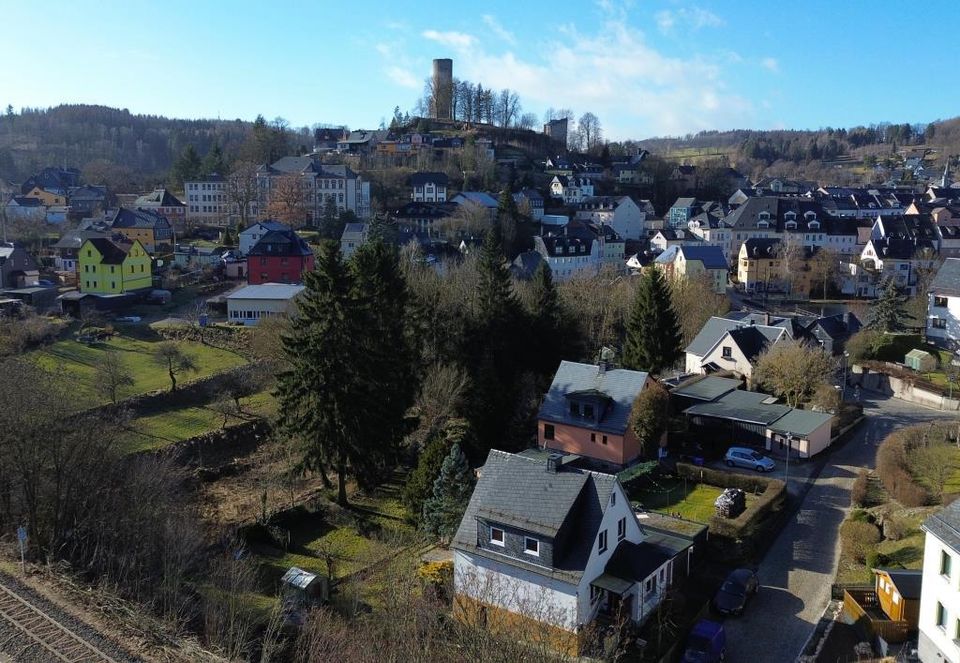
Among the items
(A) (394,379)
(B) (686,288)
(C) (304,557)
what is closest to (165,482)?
(C) (304,557)

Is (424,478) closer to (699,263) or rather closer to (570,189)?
(699,263)

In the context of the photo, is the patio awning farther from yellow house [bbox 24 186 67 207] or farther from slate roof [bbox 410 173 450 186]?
yellow house [bbox 24 186 67 207]

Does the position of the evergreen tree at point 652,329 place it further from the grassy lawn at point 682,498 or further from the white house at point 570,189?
the white house at point 570,189

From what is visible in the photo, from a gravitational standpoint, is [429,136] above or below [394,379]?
above

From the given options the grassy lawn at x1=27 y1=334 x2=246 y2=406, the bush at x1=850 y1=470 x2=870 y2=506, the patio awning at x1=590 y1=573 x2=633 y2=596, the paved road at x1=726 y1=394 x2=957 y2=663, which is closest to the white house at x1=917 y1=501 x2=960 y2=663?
the paved road at x1=726 y1=394 x2=957 y2=663

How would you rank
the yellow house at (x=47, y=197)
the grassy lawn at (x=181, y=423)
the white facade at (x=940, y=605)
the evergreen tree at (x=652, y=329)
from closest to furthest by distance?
the white facade at (x=940, y=605), the grassy lawn at (x=181, y=423), the evergreen tree at (x=652, y=329), the yellow house at (x=47, y=197)

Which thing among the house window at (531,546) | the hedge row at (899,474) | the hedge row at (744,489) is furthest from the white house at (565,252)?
the house window at (531,546)

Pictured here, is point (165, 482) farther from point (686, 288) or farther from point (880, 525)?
point (686, 288)
